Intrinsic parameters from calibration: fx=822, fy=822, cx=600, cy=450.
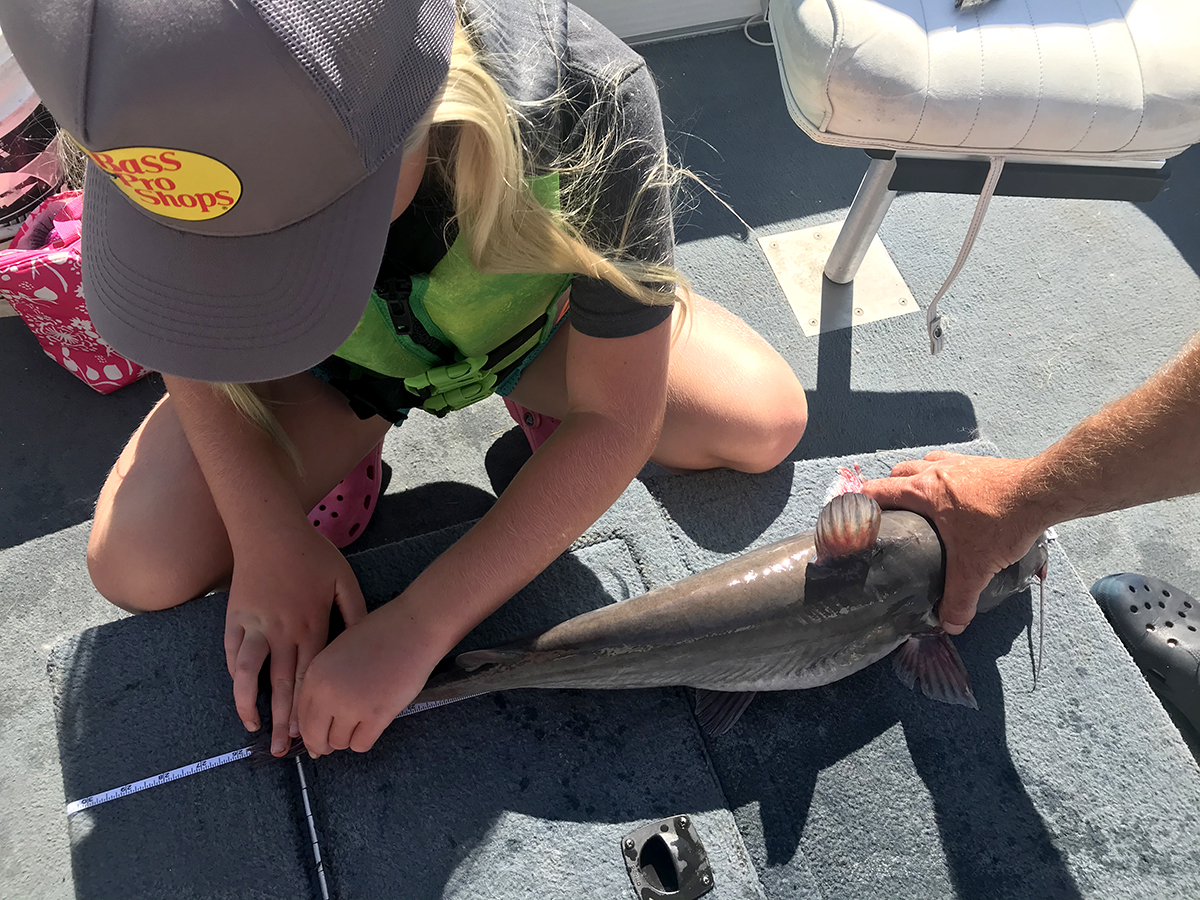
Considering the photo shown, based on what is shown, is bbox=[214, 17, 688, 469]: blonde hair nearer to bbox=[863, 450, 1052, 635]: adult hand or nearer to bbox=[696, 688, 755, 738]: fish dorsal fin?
bbox=[863, 450, 1052, 635]: adult hand

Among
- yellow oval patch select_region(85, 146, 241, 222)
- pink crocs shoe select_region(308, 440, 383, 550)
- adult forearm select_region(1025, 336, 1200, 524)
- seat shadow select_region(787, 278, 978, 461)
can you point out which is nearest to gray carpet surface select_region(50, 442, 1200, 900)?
pink crocs shoe select_region(308, 440, 383, 550)

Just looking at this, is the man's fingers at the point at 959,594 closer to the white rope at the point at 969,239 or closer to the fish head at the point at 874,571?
the fish head at the point at 874,571

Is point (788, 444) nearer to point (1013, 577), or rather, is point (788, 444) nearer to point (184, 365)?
point (1013, 577)

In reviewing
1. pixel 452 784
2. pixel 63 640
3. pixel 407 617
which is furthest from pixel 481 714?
pixel 63 640

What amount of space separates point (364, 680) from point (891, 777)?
94 centimetres

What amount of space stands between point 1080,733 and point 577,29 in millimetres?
1500

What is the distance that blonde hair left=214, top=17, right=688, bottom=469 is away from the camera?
0.87 m

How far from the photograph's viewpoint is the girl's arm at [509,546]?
4.16ft

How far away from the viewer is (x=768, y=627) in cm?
143

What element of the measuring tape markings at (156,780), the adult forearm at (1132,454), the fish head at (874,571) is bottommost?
the measuring tape markings at (156,780)

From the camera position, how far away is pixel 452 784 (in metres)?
1.39


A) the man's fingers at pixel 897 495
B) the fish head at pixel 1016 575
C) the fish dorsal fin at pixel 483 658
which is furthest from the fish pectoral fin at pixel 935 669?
the fish dorsal fin at pixel 483 658

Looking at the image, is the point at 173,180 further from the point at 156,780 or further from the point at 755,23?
the point at 755,23

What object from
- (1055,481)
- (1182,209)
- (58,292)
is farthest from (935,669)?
(58,292)
